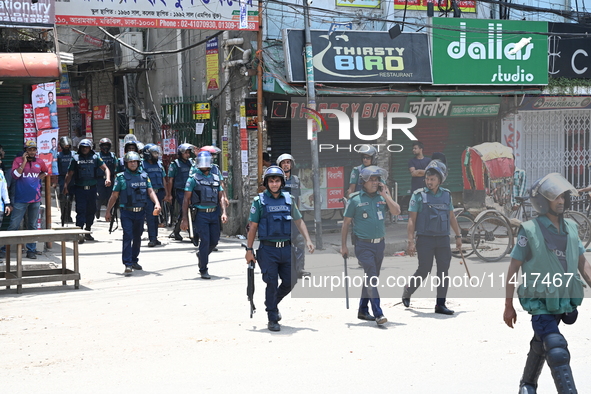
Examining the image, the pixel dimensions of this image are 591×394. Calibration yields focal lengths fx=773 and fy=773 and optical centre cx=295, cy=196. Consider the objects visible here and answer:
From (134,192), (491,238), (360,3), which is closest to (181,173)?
(134,192)

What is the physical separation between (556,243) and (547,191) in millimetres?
374

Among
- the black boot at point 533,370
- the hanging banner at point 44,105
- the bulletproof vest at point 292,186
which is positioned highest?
the hanging banner at point 44,105

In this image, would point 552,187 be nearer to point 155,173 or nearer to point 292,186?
point 292,186

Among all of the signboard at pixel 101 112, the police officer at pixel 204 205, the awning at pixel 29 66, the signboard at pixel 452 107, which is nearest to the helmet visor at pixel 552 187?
the police officer at pixel 204 205

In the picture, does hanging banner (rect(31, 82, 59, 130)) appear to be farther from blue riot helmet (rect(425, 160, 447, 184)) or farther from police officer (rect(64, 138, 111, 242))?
blue riot helmet (rect(425, 160, 447, 184))

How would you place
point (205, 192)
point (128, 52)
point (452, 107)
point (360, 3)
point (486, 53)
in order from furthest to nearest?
point (128, 52), point (486, 53), point (360, 3), point (452, 107), point (205, 192)

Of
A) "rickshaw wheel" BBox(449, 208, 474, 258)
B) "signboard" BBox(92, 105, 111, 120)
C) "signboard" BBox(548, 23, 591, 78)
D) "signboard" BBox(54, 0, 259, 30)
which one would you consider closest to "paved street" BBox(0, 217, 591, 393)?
"rickshaw wheel" BBox(449, 208, 474, 258)

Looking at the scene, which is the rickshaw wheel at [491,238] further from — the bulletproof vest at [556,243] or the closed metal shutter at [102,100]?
the closed metal shutter at [102,100]

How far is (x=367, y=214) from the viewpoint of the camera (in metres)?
8.41

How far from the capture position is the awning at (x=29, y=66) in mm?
11242

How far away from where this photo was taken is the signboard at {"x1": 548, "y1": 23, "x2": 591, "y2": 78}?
59.7 ft

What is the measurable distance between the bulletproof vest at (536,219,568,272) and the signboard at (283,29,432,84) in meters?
10.3

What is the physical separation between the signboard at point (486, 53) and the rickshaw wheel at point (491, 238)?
5.26 meters

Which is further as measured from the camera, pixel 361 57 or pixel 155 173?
pixel 361 57
